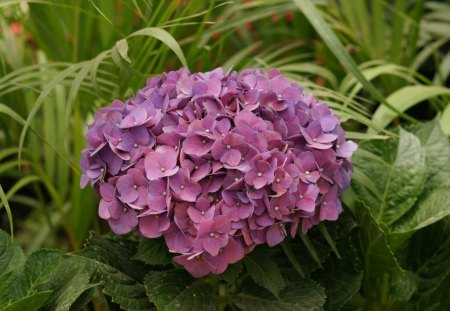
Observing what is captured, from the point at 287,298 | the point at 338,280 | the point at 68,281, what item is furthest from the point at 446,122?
the point at 68,281

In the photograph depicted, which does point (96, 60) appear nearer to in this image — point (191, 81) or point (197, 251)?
point (191, 81)

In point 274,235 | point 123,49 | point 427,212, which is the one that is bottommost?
point 427,212

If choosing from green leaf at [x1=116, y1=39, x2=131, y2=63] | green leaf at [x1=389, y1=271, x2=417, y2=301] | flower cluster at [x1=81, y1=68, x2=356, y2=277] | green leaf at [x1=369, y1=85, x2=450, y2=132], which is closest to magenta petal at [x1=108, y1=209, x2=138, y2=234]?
flower cluster at [x1=81, y1=68, x2=356, y2=277]

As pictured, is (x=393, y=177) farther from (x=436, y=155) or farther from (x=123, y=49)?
(x=123, y=49)

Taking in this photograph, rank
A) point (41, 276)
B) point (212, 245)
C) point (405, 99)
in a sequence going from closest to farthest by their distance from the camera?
point (212, 245), point (41, 276), point (405, 99)

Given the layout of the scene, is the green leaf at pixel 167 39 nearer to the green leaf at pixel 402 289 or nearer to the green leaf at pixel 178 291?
the green leaf at pixel 178 291

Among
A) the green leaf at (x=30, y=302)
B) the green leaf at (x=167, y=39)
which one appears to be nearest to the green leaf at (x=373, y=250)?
the green leaf at (x=167, y=39)

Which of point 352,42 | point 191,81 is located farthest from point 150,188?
point 352,42
